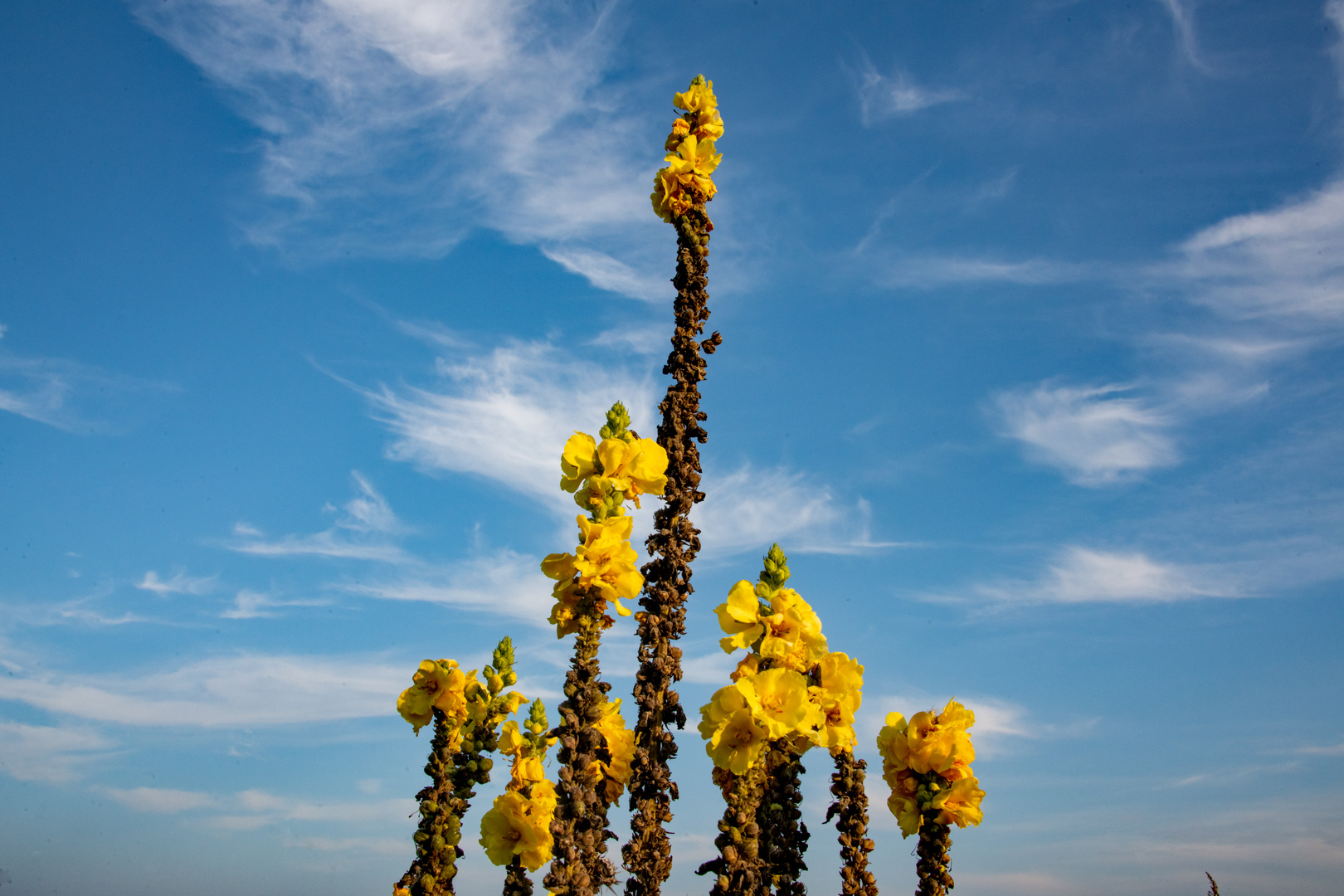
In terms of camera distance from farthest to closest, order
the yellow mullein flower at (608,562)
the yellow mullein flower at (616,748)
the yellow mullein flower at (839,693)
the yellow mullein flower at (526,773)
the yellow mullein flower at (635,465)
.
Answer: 1. the yellow mullein flower at (526,773)
2. the yellow mullein flower at (635,465)
3. the yellow mullein flower at (616,748)
4. the yellow mullein flower at (608,562)
5. the yellow mullein flower at (839,693)

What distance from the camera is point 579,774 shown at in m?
7.40

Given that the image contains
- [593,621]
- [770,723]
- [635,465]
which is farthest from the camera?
[635,465]

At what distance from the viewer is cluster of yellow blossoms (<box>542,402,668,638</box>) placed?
26.2 feet

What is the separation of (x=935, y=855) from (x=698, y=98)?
29.9 ft

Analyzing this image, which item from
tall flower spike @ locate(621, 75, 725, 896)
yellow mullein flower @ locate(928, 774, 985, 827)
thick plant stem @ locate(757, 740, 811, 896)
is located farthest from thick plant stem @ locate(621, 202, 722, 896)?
yellow mullein flower @ locate(928, 774, 985, 827)

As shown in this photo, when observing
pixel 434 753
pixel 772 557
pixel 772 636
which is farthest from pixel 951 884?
pixel 434 753

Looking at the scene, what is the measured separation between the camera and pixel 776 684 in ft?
22.5

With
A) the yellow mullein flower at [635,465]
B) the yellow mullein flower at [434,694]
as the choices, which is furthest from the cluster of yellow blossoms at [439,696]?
the yellow mullein flower at [635,465]

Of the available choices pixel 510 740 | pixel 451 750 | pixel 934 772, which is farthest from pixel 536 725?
pixel 934 772

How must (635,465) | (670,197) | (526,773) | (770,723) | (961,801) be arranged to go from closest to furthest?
(770,723) → (961,801) → (635,465) → (526,773) → (670,197)

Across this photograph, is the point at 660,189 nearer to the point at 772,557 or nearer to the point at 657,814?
the point at 772,557

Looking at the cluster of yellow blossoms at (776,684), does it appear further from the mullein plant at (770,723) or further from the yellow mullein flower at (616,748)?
the yellow mullein flower at (616,748)

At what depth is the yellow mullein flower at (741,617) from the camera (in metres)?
7.35

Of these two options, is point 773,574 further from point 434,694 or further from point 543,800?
point 434,694
